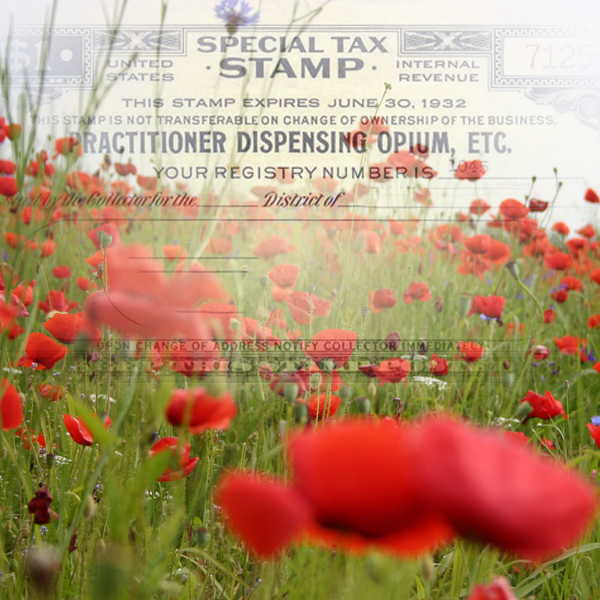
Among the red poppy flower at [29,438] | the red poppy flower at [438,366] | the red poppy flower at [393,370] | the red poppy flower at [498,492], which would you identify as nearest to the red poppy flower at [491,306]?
the red poppy flower at [438,366]

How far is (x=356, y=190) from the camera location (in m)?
1.46

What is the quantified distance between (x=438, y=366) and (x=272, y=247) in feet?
1.49

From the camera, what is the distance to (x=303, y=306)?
4.03 feet

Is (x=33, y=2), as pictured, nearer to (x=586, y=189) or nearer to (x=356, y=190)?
(x=356, y=190)

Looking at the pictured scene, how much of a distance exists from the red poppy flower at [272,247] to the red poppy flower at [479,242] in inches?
18.1

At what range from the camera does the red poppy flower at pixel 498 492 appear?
235 millimetres

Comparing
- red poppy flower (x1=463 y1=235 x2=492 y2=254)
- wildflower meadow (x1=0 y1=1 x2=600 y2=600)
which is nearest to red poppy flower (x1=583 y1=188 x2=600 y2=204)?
wildflower meadow (x1=0 y1=1 x2=600 y2=600)

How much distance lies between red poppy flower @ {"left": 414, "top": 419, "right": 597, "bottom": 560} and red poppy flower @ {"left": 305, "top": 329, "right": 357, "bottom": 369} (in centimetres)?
83

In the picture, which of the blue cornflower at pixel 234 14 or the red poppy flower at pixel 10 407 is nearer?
the red poppy flower at pixel 10 407

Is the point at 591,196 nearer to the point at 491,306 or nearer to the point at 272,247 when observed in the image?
the point at 491,306

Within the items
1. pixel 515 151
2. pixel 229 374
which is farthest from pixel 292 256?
pixel 515 151

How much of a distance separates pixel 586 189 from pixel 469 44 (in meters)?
0.48

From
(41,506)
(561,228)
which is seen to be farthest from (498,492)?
(561,228)

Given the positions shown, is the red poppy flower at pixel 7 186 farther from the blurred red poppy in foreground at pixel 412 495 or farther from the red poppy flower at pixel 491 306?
the blurred red poppy in foreground at pixel 412 495
